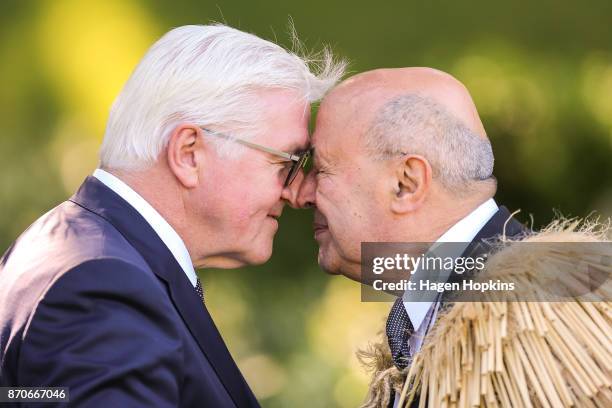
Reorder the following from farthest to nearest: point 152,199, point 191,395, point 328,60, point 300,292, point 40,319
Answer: point 300,292 → point 328,60 → point 152,199 → point 191,395 → point 40,319

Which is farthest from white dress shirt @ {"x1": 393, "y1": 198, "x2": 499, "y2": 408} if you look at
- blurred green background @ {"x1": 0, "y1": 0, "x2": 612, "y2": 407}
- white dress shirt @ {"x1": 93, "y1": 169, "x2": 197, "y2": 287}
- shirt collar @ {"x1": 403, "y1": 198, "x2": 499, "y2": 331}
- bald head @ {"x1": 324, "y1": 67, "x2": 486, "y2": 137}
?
blurred green background @ {"x1": 0, "y1": 0, "x2": 612, "y2": 407}

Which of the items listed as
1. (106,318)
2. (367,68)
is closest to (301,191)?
(106,318)

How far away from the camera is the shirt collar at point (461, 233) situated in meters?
2.31

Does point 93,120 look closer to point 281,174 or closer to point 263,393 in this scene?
point 263,393

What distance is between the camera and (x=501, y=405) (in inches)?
76.2

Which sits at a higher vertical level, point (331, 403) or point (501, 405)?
point (501, 405)

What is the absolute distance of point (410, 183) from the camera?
7.86ft

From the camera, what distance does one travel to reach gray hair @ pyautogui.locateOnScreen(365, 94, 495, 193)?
2.37 meters

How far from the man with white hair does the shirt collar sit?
1.51ft

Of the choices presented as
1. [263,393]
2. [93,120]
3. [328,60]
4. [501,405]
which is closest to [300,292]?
[263,393]

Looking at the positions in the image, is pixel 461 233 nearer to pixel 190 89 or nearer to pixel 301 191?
pixel 301 191

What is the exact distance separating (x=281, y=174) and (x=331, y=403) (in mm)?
2402

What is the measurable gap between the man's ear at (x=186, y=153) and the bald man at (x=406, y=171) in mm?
389

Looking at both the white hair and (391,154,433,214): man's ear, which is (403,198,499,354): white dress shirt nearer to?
(391,154,433,214): man's ear
